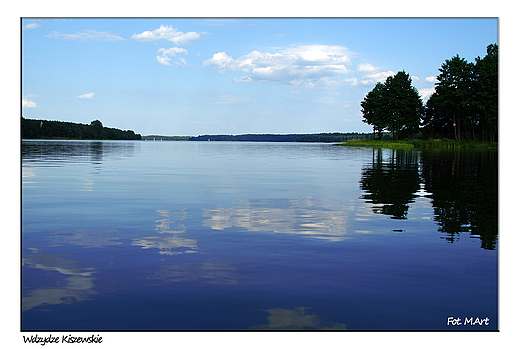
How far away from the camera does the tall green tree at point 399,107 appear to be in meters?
109

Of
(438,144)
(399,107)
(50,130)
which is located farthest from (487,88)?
(50,130)

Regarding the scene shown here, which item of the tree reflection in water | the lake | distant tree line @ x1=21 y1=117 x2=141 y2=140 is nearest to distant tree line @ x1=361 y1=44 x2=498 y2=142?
the tree reflection in water

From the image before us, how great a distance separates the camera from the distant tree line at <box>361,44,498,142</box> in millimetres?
90500

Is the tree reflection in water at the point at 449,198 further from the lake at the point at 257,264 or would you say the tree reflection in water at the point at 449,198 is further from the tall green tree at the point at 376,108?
the tall green tree at the point at 376,108

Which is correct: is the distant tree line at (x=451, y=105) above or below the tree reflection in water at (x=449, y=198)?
above

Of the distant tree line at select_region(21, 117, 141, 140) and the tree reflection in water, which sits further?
the distant tree line at select_region(21, 117, 141, 140)

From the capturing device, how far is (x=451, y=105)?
96750 millimetres

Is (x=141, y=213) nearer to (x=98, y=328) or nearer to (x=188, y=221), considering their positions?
(x=188, y=221)

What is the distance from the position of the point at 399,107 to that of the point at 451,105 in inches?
586

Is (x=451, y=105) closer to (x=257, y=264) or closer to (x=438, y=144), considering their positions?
(x=438, y=144)

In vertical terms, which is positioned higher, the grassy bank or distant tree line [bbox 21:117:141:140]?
distant tree line [bbox 21:117:141:140]

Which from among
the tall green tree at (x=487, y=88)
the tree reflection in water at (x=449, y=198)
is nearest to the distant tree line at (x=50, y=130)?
the tall green tree at (x=487, y=88)

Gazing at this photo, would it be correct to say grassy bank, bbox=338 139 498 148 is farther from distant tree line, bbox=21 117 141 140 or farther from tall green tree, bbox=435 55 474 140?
distant tree line, bbox=21 117 141 140
